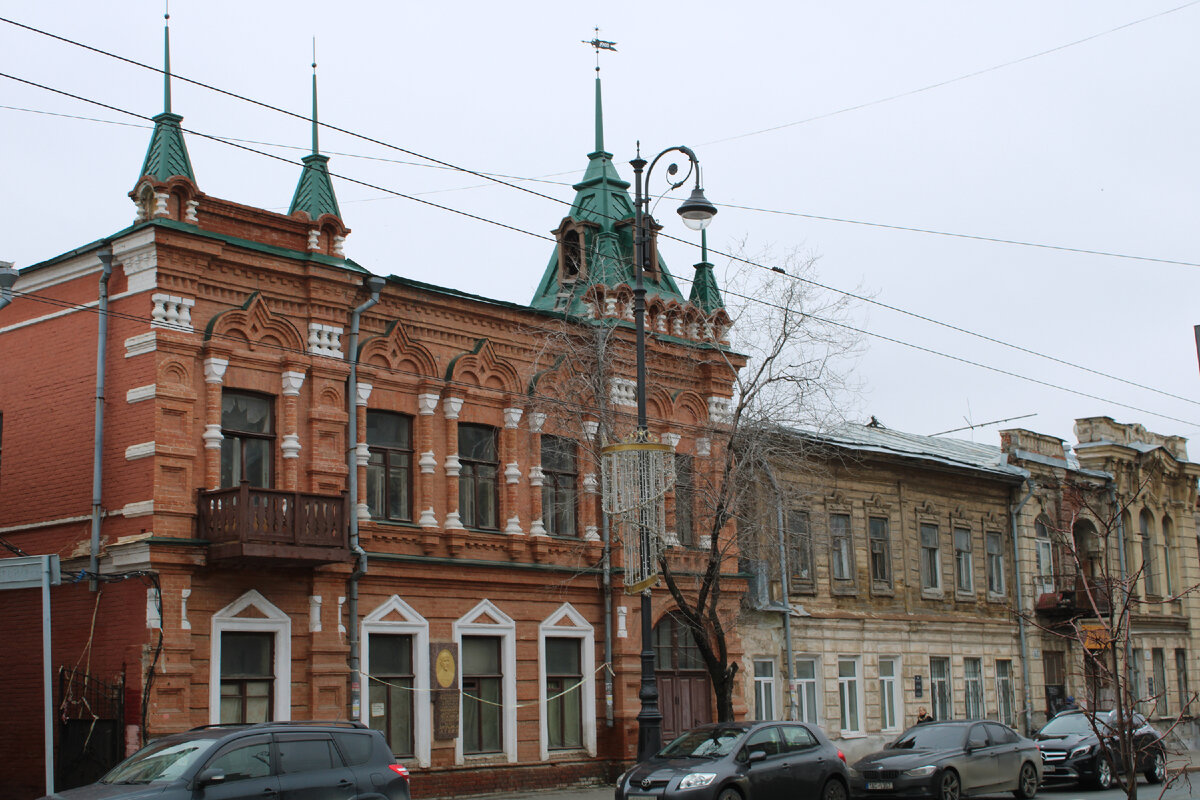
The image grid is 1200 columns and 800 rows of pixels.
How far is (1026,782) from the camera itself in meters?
23.9

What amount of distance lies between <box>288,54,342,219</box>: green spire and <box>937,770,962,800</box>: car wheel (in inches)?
534

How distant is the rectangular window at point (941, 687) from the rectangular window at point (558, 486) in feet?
43.8

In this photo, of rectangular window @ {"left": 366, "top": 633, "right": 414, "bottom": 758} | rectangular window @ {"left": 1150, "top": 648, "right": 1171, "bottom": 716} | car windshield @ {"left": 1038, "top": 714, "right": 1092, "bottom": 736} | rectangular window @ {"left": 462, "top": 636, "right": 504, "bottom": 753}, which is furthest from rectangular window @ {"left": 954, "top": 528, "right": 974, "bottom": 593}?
rectangular window @ {"left": 366, "top": 633, "right": 414, "bottom": 758}

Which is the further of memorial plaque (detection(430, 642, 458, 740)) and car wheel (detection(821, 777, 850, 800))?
memorial plaque (detection(430, 642, 458, 740))

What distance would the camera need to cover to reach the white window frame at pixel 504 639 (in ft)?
80.4

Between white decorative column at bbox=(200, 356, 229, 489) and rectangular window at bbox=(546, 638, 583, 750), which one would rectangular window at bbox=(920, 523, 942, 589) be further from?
white decorative column at bbox=(200, 356, 229, 489)

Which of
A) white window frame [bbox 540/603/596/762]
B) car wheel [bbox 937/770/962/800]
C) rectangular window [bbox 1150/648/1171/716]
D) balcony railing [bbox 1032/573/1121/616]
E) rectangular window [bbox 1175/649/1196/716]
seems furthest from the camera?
rectangular window [bbox 1175/649/1196/716]

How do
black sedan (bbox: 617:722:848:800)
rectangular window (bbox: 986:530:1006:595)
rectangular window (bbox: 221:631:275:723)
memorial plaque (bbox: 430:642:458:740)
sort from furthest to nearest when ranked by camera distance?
rectangular window (bbox: 986:530:1006:595), memorial plaque (bbox: 430:642:458:740), rectangular window (bbox: 221:631:275:723), black sedan (bbox: 617:722:848:800)

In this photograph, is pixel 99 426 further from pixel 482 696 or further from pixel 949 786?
pixel 949 786

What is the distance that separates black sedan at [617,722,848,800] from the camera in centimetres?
1802

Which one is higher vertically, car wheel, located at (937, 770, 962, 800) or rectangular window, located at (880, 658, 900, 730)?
rectangular window, located at (880, 658, 900, 730)

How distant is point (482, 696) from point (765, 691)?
8.28m

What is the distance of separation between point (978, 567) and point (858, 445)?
7037 millimetres

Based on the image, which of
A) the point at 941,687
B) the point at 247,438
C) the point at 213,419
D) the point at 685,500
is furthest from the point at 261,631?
the point at 941,687
